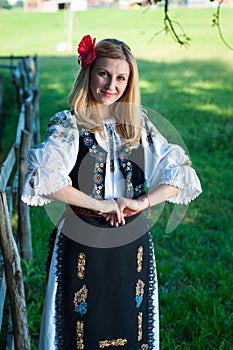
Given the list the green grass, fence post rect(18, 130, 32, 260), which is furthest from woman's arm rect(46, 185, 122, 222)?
fence post rect(18, 130, 32, 260)

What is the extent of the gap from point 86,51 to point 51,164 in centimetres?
46

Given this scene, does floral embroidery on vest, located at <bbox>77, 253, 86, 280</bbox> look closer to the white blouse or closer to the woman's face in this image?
the white blouse

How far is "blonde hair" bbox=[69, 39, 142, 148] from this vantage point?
7.00 feet

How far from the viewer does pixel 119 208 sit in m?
2.09

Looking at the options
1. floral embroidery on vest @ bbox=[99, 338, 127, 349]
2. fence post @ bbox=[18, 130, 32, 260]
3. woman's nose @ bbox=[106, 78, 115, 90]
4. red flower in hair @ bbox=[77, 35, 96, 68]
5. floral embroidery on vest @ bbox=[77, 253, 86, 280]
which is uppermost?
red flower in hair @ bbox=[77, 35, 96, 68]

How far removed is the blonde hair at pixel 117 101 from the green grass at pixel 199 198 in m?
0.29

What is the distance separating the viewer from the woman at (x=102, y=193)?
2.09 meters

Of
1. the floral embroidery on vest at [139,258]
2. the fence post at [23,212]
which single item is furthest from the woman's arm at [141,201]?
the fence post at [23,212]

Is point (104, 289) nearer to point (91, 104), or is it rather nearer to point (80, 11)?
point (91, 104)

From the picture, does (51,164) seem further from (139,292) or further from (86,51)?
(139,292)

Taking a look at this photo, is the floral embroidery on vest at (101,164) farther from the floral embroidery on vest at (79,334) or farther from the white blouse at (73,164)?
the floral embroidery on vest at (79,334)

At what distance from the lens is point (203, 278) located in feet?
12.7

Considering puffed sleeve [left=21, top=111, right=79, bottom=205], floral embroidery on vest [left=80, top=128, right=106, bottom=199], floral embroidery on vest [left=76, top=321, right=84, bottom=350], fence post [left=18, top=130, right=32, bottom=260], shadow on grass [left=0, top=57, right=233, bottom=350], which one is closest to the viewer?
puffed sleeve [left=21, top=111, right=79, bottom=205]

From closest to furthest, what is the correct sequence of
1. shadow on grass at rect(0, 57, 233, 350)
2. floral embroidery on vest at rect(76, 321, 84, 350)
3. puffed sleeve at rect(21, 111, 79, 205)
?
puffed sleeve at rect(21, 111, 79, 205)
floral embroidery on vest at rect(76, 321, 84, 350)
shadow on grass at rect(0, 57, 233, 350)
